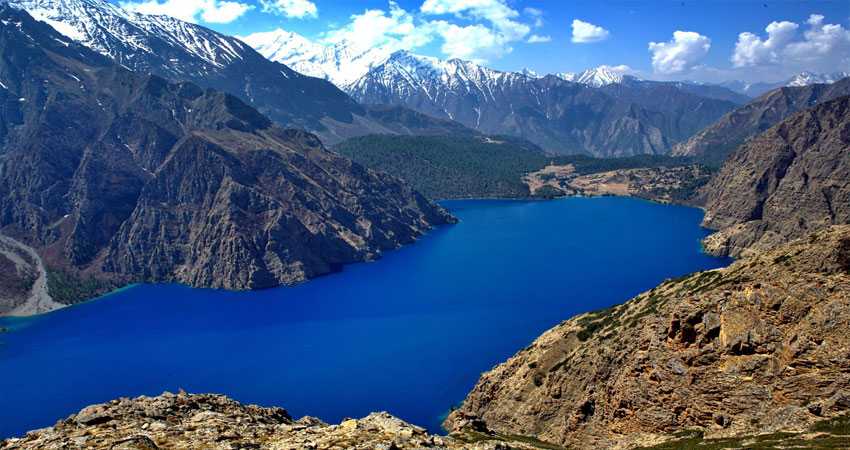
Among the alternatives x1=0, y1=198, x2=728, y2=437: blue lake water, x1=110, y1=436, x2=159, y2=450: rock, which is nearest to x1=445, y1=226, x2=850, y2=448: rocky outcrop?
x1=110, y1=436, x2=159, y2=450: rock

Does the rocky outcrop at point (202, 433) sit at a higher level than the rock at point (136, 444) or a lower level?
lower

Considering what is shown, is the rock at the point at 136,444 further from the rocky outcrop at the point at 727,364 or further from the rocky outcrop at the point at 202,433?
the rocky outcrop at the point at 727,364

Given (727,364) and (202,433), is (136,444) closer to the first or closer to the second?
(202,433)

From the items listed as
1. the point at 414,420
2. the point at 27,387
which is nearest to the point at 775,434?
the point at 414,420

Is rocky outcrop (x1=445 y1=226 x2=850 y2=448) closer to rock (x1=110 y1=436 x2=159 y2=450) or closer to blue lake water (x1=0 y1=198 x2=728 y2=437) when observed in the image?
rock (x1=110 y1=436 x2=159 y2=450)

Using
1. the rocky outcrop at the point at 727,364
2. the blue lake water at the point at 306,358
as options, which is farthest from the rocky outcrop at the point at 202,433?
the blue lake water at the point at 306,358

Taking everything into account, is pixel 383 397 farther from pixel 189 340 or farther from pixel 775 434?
pixel 775 434

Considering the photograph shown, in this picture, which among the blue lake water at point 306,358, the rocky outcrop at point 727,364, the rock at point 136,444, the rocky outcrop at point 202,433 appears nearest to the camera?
the rock at point 136,444

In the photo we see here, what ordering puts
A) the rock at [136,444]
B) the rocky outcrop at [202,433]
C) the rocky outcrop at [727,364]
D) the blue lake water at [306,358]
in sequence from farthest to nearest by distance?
the blue lake water at [306,358] → the rocky outcrop at [727,364] → the rocky outcrop at [202,433] → the rock at [136,444]
